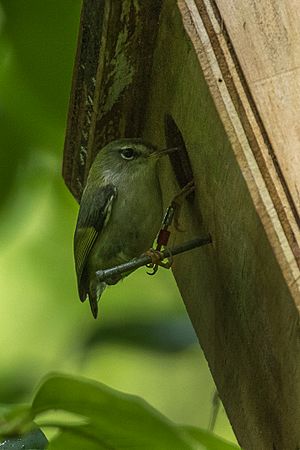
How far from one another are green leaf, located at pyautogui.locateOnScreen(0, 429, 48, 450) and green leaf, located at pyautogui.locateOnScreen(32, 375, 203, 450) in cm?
4

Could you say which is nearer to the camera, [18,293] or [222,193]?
[222,193]

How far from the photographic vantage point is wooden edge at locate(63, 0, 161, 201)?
312 centimetres

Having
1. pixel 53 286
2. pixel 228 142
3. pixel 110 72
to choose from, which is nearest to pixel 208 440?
pixel 228 142

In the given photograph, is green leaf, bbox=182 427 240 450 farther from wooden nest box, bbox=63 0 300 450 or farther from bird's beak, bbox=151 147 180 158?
bird's beak, bbox=151 147 180 158

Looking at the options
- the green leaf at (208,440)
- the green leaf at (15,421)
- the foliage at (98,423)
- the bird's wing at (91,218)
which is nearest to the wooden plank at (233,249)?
the green leaf at (208,440)

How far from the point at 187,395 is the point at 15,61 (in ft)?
7.64

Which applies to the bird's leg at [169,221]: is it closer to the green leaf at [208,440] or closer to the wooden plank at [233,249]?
the wooden plank at [233,249]

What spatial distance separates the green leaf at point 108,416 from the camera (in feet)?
8.73

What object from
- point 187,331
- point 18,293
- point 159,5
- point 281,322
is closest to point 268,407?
point 281,322

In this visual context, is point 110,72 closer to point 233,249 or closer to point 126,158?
point 126,158

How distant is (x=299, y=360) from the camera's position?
7.93ft

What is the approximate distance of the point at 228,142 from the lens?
2557mm

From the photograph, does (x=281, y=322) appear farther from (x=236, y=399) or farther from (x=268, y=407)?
(x=236, y=399)

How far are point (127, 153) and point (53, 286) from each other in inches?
67.9
